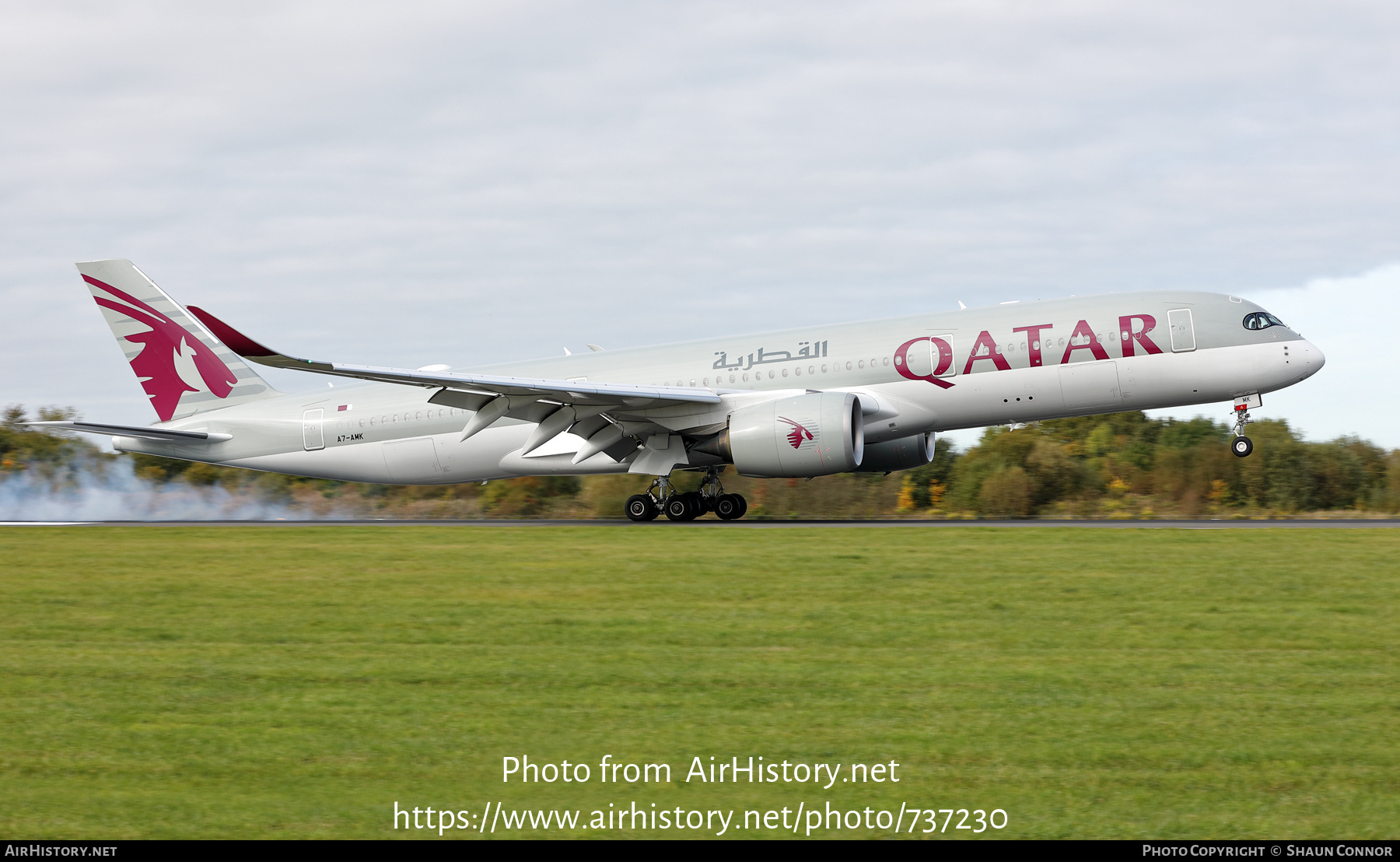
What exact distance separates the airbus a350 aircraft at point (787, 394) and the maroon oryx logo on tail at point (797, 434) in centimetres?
3

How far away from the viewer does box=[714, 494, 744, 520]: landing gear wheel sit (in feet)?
82.3

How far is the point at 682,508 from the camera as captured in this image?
964 inches

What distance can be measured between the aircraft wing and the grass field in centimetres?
662

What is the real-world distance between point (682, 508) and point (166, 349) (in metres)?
13.8

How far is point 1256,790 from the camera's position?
5746 mm

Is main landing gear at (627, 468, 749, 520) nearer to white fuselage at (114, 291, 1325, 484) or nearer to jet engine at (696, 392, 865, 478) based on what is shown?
white fuselage at (114, 291, 1325, 484)

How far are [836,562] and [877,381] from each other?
370 inches

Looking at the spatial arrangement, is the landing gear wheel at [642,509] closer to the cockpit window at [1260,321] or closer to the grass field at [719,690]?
the grass field at [719,690]

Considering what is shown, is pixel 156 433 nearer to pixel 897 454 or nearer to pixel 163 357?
pixel 163 357

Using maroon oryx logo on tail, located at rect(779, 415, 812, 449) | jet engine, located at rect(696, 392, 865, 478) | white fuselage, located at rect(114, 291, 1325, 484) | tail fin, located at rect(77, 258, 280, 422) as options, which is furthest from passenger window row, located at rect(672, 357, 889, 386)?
tail fin, located at rect(77, 258, 280, 422)

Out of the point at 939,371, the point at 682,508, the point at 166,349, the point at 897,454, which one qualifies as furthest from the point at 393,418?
the point at 939,371

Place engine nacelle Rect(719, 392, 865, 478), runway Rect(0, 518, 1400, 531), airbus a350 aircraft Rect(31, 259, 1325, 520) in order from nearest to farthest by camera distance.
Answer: runway Rect(0, 518, 1400, 531) < engine nacelle Rect(719, 392, 865, 478) < airbus a350 aircraft Rect(31, 259, 1325, 520)
